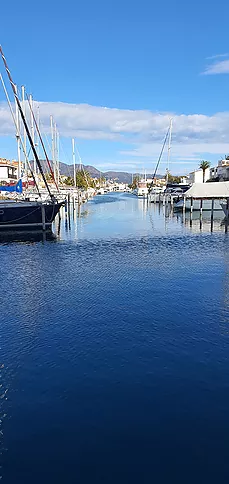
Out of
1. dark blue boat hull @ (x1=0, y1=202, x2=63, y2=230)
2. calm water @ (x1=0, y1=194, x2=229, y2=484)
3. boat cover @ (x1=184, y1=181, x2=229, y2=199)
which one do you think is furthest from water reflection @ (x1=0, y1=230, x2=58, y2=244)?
boat cover @ (x1=184, y1=181, x2=229, y2=199)

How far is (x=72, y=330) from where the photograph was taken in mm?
17453

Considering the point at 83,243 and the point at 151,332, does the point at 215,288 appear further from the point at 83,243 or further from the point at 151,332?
the point at 83,243

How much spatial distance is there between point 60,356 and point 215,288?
12.5m

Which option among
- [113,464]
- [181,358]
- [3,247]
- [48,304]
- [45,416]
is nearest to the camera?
[113,464]

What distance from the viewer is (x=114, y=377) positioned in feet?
43.8

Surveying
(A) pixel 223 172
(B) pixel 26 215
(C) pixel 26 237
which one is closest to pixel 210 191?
(B) pixel 26 215

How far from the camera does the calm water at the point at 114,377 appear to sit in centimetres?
945

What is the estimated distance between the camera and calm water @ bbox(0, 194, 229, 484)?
372 inches

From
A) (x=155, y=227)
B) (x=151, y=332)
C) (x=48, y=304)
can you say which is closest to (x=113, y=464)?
(x=151, y=332)

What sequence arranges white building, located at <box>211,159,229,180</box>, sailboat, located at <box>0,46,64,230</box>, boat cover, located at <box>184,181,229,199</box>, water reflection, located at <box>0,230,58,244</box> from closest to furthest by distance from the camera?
water reflection, located at <box>0,230,58,244</box> < sailboat, located at <box>0,46,64,230</box> < boat cover, located at <box>184,181,229,199</box> < white building, located at <box>211,159,229,180</box>

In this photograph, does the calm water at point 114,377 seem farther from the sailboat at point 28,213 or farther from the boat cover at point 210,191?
the boat cover at point 210,191

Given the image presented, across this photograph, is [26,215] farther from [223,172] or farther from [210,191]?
[223,172]

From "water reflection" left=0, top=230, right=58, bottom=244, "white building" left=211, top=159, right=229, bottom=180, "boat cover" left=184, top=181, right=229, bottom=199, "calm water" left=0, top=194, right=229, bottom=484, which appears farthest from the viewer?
"white building" left=211, top=159, right=229, bottom=180

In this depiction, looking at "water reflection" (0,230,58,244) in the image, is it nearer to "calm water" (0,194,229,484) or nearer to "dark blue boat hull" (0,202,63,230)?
"dark blue boat hull" (0,202,63,230)
